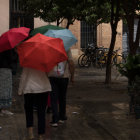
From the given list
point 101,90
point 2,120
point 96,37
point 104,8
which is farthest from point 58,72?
point 96,37

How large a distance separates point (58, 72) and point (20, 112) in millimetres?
2129

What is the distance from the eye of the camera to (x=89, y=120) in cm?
868

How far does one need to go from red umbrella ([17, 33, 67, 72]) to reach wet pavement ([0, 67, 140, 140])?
135cm

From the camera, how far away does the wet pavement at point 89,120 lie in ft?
23.8

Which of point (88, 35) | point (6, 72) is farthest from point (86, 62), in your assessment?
point (6, 72)

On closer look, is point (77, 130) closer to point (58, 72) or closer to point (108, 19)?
point (58, 72)

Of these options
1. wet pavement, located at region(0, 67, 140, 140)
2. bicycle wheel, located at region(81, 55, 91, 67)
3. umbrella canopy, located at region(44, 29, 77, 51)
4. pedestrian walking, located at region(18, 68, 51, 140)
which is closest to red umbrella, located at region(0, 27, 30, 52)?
umbrella canopy, located at region(44, 29, 77, 51)

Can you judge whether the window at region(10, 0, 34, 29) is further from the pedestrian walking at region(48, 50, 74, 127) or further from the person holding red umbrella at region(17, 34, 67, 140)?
the person holding red umbrella at region(17, 34, 67, 140)

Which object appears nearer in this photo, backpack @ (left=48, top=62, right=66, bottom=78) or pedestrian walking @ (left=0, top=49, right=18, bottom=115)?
backpack @ (left=48, top=62, right=66, bottom=78)

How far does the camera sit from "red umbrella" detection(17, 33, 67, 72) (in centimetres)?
Result: 632

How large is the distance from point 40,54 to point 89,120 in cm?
279

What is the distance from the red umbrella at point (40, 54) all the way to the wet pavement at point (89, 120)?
53.3 inches

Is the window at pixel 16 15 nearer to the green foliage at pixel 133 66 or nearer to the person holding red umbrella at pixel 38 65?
the green foliage at pixel 133 66

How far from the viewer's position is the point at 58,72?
7742mm
